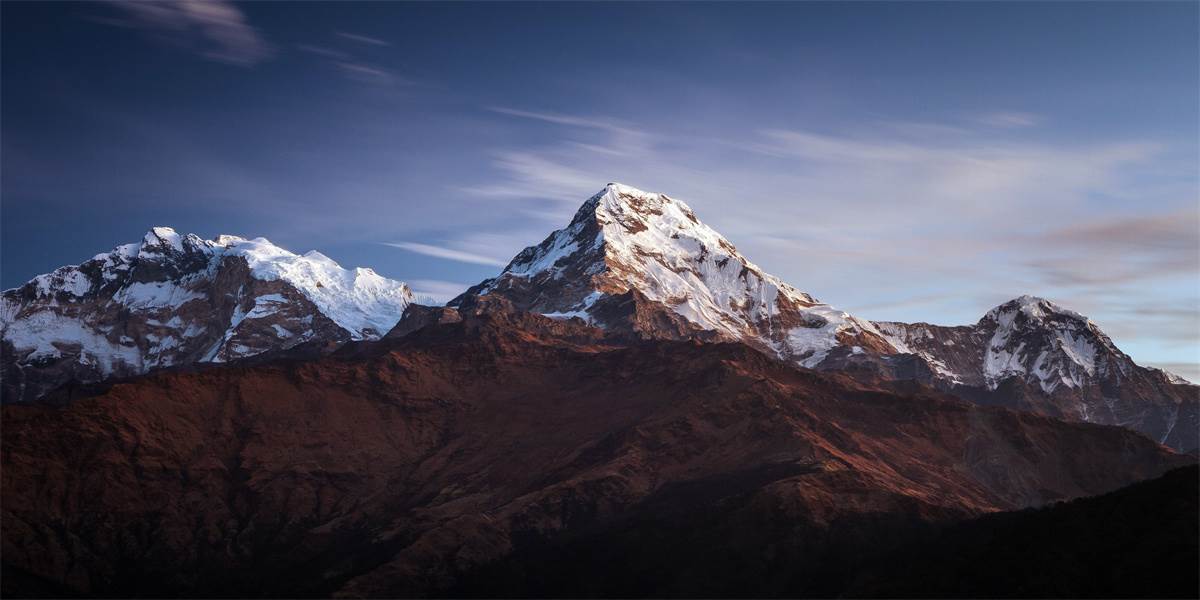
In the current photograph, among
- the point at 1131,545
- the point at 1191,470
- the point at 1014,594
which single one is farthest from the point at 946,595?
the point at 1191,470

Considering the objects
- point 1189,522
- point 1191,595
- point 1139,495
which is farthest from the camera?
point 1139,495

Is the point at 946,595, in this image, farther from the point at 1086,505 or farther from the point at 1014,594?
the point at 1086,505

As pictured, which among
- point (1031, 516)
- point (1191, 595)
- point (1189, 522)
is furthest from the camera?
point (1031, 516)

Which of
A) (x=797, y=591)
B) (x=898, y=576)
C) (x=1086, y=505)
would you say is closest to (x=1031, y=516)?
(x=1086, y=505)

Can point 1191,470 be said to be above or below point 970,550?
above

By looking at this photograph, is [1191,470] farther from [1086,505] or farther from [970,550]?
[970,550]

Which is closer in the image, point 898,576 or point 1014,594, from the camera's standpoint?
point 1014,594

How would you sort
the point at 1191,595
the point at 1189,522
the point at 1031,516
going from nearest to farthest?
1. the point at 1191,595
2. the point at 1189,522
3. the point at 1031,516

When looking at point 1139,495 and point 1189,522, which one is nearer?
point 1189,522

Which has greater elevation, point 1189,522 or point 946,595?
point 1189,522
